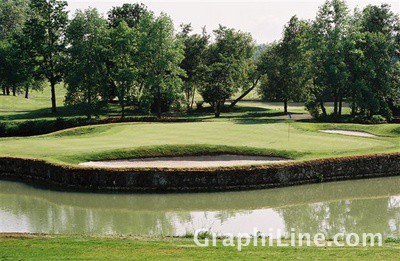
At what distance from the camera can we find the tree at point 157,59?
193 feet

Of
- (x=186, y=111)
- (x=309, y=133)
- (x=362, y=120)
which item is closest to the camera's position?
(x=309, y=133)

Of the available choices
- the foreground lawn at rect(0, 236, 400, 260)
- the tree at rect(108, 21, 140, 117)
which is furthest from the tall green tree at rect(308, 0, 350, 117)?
the foreground lawn at rect(0, 236, 400, 260)

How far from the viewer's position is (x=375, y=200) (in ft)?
88.1

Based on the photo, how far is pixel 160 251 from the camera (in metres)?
14.9

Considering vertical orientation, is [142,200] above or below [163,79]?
below

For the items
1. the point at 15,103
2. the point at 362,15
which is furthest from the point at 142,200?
the point at 15,103

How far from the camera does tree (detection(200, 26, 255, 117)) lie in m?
61.8

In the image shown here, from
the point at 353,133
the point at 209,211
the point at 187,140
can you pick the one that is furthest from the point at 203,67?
the point at 209,211

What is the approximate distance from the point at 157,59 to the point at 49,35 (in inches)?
548

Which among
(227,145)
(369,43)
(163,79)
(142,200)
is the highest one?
(369,43)

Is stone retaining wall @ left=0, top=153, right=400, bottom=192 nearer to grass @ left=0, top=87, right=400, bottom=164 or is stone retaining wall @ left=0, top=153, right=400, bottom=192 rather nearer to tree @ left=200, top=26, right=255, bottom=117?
grass @ left=0, top=87, right=400, bottom=164

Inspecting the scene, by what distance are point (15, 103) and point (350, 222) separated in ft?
196

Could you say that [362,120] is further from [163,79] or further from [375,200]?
[375,200]

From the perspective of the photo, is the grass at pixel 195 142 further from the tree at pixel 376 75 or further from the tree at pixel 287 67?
the tree at pixel 287 67
